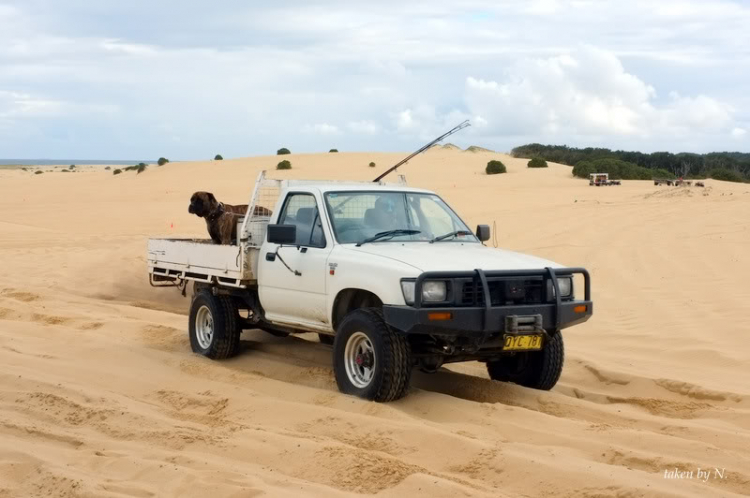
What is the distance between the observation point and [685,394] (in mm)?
8250

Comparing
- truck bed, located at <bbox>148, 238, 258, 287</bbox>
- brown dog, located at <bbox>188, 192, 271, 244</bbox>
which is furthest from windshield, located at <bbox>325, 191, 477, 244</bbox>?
brown dog, located at <bbox>188, 192, 271, 244</bbox>

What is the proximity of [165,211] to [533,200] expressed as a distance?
Answer: 1205 centimetres

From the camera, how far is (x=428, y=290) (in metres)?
7.20

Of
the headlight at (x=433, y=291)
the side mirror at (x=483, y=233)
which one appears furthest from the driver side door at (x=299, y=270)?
the side mirror at (x=483, y=233)

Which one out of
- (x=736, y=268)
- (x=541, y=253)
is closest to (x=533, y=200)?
(x=541, y=253)

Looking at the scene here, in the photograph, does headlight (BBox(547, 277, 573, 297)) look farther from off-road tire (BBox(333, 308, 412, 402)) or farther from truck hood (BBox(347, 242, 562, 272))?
off-road tire (BBox(333, 308, 412, 402))

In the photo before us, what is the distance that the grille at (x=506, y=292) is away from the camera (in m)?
7.32

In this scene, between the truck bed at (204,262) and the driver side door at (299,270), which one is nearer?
the driver side door at (299,270)

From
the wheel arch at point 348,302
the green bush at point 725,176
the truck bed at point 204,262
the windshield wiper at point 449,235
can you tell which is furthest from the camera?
the green bush at point 725,176

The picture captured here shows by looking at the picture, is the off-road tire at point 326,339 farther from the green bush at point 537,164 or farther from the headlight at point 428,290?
the green bush at point 537,164

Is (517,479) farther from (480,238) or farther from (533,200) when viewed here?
(533,200)

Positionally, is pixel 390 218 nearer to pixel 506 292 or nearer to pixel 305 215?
pixel 305 215

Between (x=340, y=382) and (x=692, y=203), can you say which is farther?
(x=692, y=203)

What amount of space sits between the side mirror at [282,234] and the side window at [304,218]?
13.9 inches
